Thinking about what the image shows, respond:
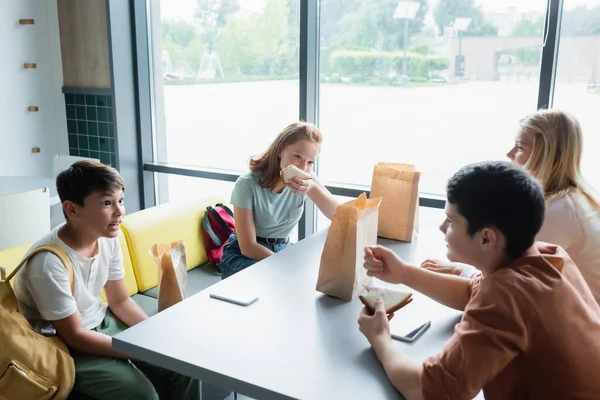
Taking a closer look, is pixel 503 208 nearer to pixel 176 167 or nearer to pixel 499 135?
pixel 499 135

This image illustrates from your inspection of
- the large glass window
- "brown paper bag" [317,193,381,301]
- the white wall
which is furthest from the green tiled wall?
"brown paper bag" [317,193,381,301]

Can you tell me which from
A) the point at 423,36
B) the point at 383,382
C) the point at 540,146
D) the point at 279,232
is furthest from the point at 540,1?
the point at 383,382

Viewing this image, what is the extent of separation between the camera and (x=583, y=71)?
2436mm

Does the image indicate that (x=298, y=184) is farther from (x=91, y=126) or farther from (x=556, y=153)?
(x=91, y=126)

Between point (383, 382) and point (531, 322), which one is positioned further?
point (383, 382)

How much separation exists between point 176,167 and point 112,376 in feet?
7.03

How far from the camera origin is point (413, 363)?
1.05 meters

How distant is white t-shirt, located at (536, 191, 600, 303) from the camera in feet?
4.92

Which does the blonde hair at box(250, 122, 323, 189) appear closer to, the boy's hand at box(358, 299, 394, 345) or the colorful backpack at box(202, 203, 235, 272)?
the colorful backpack at box(202, 203, 235, 272)

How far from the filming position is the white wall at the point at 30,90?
3.38 meters

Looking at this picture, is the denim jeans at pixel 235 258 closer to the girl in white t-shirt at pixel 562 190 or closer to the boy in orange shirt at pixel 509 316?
the girl in white t-shirt at pixel 562 190

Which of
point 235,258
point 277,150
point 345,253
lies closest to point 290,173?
point 277,150

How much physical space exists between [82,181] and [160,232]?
924mm

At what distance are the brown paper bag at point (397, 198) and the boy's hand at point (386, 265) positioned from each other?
2.04 ft
